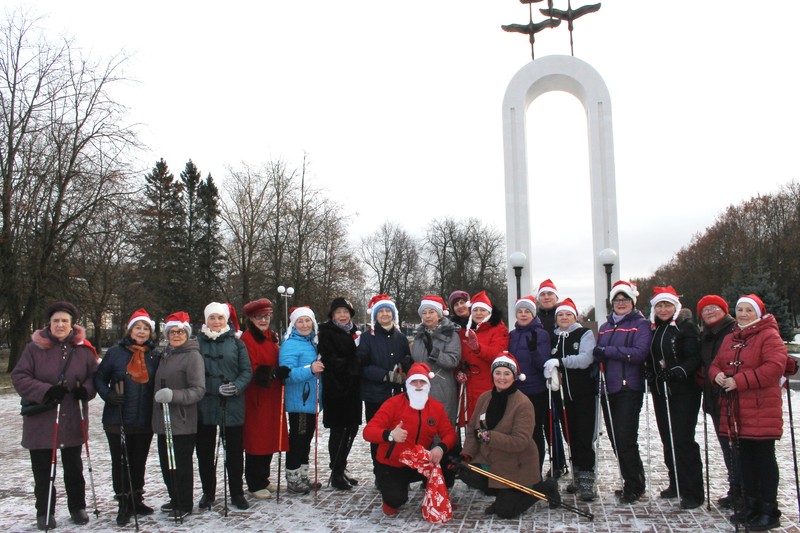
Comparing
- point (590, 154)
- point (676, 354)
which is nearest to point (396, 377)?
point (676, 354)

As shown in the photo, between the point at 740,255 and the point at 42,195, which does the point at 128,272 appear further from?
the point at 740,255

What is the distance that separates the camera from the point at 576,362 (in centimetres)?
544

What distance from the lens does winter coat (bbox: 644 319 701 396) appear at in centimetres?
513

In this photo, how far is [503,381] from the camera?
5145 millimetres

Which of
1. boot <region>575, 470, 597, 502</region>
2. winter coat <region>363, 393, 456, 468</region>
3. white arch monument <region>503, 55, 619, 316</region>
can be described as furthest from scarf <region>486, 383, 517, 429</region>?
white arch monument <region>503, 55, 619, 316</region>

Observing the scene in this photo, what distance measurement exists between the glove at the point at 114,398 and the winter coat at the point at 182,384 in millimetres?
271

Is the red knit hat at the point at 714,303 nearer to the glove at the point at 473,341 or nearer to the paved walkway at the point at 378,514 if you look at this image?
the paved walkway at the point at 378,514

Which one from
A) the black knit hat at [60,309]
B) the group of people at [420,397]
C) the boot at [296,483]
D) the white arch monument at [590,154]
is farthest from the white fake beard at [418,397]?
the white arch monument at [590,154]

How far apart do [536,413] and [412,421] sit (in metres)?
1.27

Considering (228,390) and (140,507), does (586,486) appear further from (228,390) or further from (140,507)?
(140,507)

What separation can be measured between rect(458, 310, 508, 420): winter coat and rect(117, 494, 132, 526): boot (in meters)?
3.13

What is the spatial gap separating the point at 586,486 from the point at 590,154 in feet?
33.3

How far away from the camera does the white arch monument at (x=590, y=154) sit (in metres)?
13.7

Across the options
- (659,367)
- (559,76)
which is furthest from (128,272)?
(659,367)
